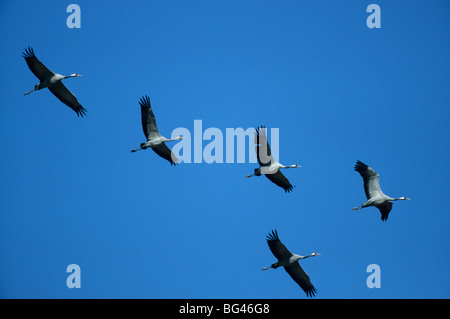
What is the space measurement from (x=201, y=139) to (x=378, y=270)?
9349 mm

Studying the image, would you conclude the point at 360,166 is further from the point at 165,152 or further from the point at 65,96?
the point at 65,96

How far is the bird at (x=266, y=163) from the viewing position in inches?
927

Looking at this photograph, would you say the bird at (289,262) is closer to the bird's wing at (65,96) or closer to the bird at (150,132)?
the bird at (150,132)

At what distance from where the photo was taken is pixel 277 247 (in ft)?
75.0

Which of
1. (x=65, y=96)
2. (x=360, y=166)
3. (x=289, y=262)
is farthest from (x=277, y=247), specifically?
(x=65, y=96)

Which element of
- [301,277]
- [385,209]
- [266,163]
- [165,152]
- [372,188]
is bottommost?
[301,277]

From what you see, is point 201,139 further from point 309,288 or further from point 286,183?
point 309,288

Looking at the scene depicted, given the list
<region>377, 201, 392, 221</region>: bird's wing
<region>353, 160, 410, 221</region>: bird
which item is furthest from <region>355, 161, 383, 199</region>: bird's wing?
<region>377, 201, 392, 221</region>: bird's wing

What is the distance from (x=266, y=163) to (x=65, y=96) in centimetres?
829

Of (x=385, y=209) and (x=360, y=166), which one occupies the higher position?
(x=360, y=166)

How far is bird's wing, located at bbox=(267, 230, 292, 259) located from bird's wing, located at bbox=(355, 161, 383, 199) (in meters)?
3.95
